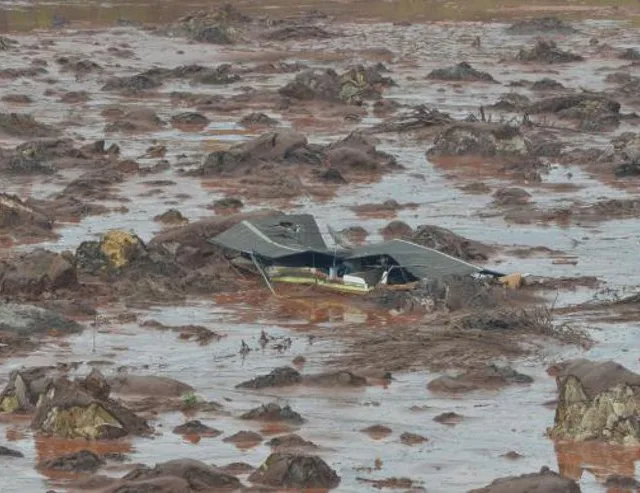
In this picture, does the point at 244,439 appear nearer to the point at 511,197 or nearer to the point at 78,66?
the point at 511,197

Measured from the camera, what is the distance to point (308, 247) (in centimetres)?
1516

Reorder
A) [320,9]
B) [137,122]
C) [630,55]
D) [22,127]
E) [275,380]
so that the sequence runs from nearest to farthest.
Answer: [275,380]
[22,127]
[137,122]
[630,55]
[320,9]

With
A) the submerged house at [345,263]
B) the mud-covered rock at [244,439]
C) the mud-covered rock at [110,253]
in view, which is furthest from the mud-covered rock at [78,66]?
the mud-covered rock at [244,439]

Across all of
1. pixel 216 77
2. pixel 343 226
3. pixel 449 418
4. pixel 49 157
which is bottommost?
pixel 216 77

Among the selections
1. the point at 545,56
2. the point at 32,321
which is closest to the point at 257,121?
the point at 545,56

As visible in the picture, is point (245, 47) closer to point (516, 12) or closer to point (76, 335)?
point (516, 12)

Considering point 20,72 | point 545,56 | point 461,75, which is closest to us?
point 461,75

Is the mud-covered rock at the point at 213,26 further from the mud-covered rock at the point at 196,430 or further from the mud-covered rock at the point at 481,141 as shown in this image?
the mud-covered rock at the point at 196,430

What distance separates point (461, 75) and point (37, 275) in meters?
15.8

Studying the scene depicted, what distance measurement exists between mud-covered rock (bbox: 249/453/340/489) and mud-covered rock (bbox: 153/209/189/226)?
7.90 metres

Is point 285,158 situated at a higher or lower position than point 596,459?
lower

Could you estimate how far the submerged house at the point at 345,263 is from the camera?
1461 cm

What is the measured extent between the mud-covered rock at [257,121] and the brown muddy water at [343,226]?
264 mm

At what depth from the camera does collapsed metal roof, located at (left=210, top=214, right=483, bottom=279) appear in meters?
14.7
